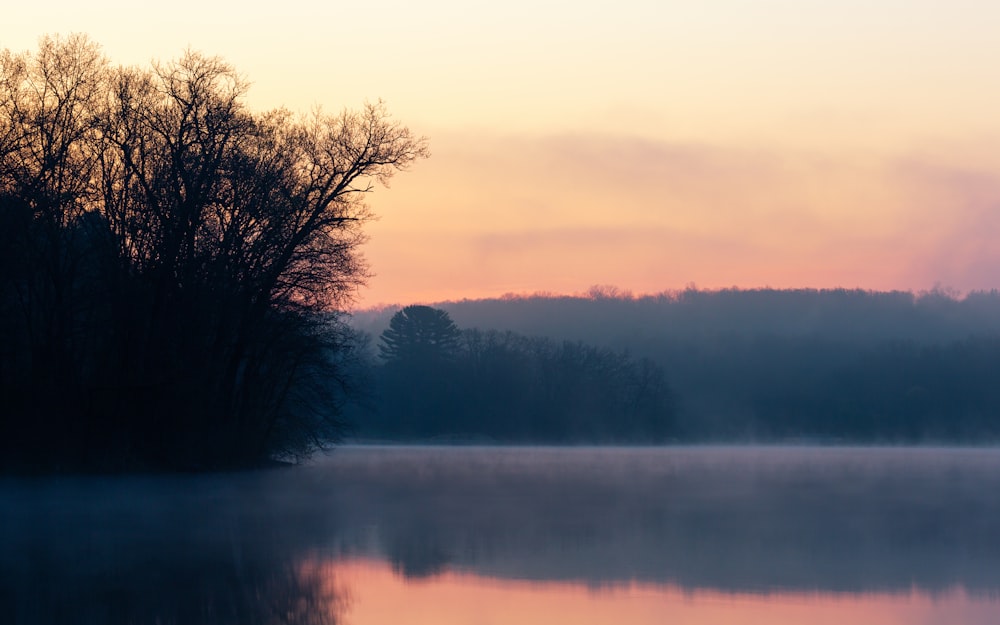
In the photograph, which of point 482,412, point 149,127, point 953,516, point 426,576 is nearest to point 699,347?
point 482,412

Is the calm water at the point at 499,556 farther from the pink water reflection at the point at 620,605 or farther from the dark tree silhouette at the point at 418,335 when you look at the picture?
the dark tree silhouette at the point at 418,335

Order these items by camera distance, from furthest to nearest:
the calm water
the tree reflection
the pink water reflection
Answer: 1. the calm water
2. the tree reflection
3. the pink water reflection

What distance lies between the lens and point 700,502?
19.0 metres

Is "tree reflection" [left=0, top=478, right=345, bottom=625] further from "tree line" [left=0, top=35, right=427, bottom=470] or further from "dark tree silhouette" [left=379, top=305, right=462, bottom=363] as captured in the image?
"dark tree silhouette" [left=379, top=305, right=462, bottom=363]

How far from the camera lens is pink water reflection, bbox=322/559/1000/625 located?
325 inches

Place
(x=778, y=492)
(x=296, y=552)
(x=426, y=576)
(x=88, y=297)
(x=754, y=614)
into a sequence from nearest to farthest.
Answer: (x=754, y=614), (x=426, y=576), (x=296, y=552), (x=778, y=492), (x=88, y=297)

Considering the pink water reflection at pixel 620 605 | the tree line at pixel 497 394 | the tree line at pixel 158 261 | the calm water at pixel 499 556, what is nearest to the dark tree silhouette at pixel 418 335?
the tree line at pixel 497 394

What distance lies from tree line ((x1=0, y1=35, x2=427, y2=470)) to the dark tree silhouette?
62.7m

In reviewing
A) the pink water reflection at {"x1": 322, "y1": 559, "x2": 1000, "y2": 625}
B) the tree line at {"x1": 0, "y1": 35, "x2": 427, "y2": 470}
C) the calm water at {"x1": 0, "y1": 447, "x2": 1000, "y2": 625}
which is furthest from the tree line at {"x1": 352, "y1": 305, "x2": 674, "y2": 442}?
the pink water reflection at {"x1": 322, "y1": 559, "x2": 1000, "y2": 625}

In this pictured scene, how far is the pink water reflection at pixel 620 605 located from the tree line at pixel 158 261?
19113 mm

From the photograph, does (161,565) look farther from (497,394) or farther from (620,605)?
(497,394)

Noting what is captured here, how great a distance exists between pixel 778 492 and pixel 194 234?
646 inches

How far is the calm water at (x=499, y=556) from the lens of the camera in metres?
8.67

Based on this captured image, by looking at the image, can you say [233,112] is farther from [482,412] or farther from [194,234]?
[482,412]
